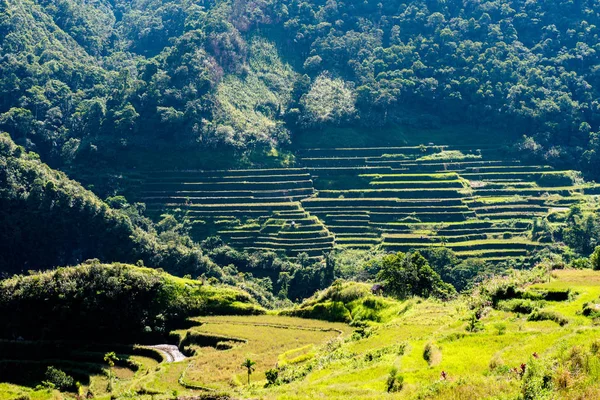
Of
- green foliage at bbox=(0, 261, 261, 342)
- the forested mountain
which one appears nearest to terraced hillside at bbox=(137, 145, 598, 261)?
the forested mountain

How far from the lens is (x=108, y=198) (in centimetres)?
6812

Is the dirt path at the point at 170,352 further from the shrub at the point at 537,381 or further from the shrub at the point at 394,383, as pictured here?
the shrub at the point at 537,381

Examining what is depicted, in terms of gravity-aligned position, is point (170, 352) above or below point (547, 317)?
below

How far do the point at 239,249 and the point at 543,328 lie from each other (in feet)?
147

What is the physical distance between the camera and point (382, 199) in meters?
67.9

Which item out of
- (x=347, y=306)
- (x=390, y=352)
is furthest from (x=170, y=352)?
(x=390, y=352)

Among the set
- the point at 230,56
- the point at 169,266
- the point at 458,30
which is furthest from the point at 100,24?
the point at 169,266

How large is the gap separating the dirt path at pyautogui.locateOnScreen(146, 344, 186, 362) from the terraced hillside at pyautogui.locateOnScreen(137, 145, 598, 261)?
26245 millimetres

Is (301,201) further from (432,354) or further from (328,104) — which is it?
(432,354)

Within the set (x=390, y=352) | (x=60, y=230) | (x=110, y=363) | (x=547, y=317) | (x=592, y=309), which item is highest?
(x=60, y=230)

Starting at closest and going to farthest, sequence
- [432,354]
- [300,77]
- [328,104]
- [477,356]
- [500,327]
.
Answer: [477,356], [432,354], [500,327], [328,104], [300,77]

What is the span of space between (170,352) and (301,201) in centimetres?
3490

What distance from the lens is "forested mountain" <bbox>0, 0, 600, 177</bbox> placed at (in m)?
77.9

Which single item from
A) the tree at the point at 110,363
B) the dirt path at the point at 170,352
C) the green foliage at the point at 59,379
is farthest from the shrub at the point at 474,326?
the green foliage at the point at 59,379
